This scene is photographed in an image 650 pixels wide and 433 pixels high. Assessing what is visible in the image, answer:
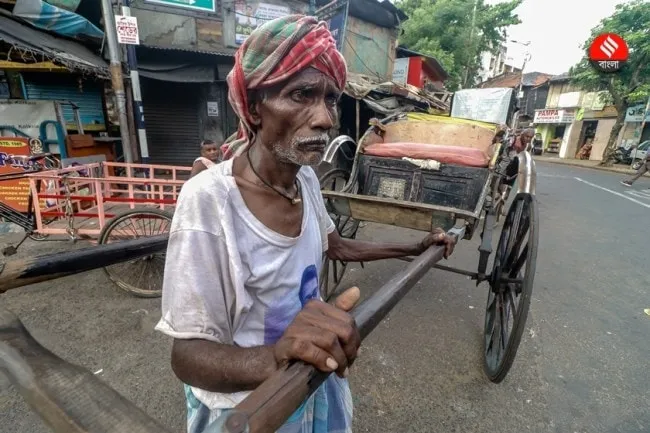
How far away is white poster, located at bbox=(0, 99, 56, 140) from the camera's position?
6.46m

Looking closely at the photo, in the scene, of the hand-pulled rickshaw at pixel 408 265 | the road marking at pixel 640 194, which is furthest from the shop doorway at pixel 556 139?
the hand-pulled rickshaw at pixel 408 265

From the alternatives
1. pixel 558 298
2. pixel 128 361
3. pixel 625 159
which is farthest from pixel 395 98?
pixel 625 159

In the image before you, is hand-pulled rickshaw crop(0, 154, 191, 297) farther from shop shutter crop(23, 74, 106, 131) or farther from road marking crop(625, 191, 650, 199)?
road marking crop(625, 191, 650, 199)

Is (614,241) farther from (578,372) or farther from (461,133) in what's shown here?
(578,372)

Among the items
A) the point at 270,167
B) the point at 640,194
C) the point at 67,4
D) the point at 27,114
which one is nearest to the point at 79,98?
the point at 27,114

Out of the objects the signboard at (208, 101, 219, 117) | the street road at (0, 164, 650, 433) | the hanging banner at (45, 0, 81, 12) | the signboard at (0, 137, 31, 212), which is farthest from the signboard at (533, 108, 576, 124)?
the signboard at (0, 137, 31, 212)

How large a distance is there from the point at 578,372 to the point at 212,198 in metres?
3.16

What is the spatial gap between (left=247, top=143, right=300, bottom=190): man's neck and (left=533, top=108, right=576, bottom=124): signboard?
34343mm

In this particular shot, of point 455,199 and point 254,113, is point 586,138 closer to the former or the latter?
point 455,199

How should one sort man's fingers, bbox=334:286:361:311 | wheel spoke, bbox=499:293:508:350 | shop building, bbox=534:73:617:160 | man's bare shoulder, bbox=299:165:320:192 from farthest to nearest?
1. shop building, bbox=534:73:617:160
2. wheel spoke, bbox=499:293:508:350
3. man's bare shoulder, bbox=299:165:320:192
4. man's fingers, bbox=334:286:361:311

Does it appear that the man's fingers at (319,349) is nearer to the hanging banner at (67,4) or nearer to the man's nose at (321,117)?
the man's nose at (321,117)

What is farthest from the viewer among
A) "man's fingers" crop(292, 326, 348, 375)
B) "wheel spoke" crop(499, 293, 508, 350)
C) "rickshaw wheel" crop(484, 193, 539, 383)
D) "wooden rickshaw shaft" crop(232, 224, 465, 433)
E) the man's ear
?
"wheel spoke" crop(499, 293, 508, 350)

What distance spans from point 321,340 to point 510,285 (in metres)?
2.42

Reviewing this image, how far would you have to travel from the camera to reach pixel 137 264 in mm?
3496
